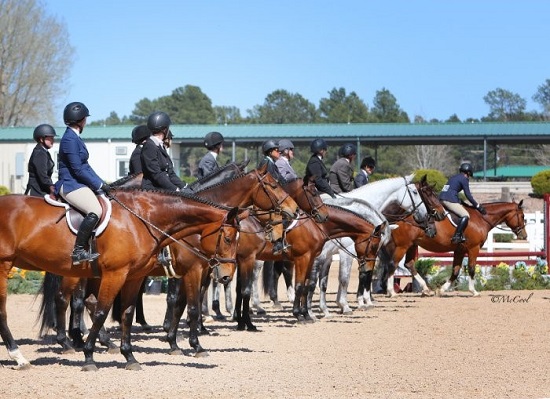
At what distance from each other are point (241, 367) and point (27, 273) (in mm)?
14231

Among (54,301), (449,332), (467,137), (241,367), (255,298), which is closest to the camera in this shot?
(241,367)

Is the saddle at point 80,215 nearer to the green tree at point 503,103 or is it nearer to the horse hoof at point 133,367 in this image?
the horse hoof at point 133,367

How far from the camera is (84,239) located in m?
10.9

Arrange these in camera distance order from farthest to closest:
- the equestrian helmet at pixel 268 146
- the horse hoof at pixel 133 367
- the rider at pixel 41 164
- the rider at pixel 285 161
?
the rider at pixel 285 161 < the equestrian helmet at pixel 268 146 < the rider at pixel 41 164 < the horse hoof at pixel 133 367

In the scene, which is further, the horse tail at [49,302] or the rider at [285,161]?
the rider at [285,161]

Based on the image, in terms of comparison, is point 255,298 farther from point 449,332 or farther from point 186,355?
point 186,355

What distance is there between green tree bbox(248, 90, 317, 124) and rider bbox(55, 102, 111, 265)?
122368 mm

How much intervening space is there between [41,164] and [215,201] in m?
2.36

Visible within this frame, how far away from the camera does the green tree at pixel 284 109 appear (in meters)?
135

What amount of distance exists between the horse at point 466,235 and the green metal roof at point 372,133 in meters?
34.7

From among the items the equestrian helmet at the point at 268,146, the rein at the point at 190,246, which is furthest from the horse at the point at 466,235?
the rein at the point at 190,246

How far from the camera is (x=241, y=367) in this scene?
1156 cm

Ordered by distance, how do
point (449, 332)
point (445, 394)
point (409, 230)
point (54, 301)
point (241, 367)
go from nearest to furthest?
point (445, 394) → point (241, 367) → point (54, 301) → point (449, 332) → point (409, 230)

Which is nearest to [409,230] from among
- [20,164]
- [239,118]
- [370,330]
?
[370,330]
